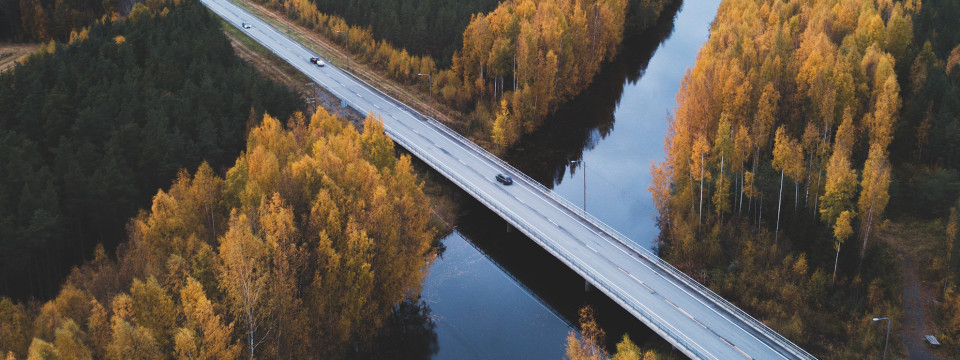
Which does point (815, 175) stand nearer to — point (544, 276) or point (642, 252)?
point (642, 252)

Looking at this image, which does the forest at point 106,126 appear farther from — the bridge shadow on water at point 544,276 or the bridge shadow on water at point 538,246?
the bridge shadow on water at point 544,276

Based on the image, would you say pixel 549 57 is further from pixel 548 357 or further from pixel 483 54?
pixel 548 357

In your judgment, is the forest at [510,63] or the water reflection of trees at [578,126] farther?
the forest at [510,63]

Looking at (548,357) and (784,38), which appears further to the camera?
(784,38)

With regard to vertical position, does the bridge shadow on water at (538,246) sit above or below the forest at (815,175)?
below

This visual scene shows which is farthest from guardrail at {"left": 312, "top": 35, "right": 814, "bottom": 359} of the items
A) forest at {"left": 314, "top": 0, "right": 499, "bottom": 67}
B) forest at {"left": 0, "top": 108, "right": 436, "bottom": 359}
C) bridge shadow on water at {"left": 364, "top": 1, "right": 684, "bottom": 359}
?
forest at {"left": 314, "top": 0, "right": 499, "bottom": 67}

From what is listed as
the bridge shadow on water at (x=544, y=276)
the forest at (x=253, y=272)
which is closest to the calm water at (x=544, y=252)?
the bridge shadow on water at (x=544, y=276)

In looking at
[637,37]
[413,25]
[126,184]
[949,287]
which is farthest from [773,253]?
[637,37]
